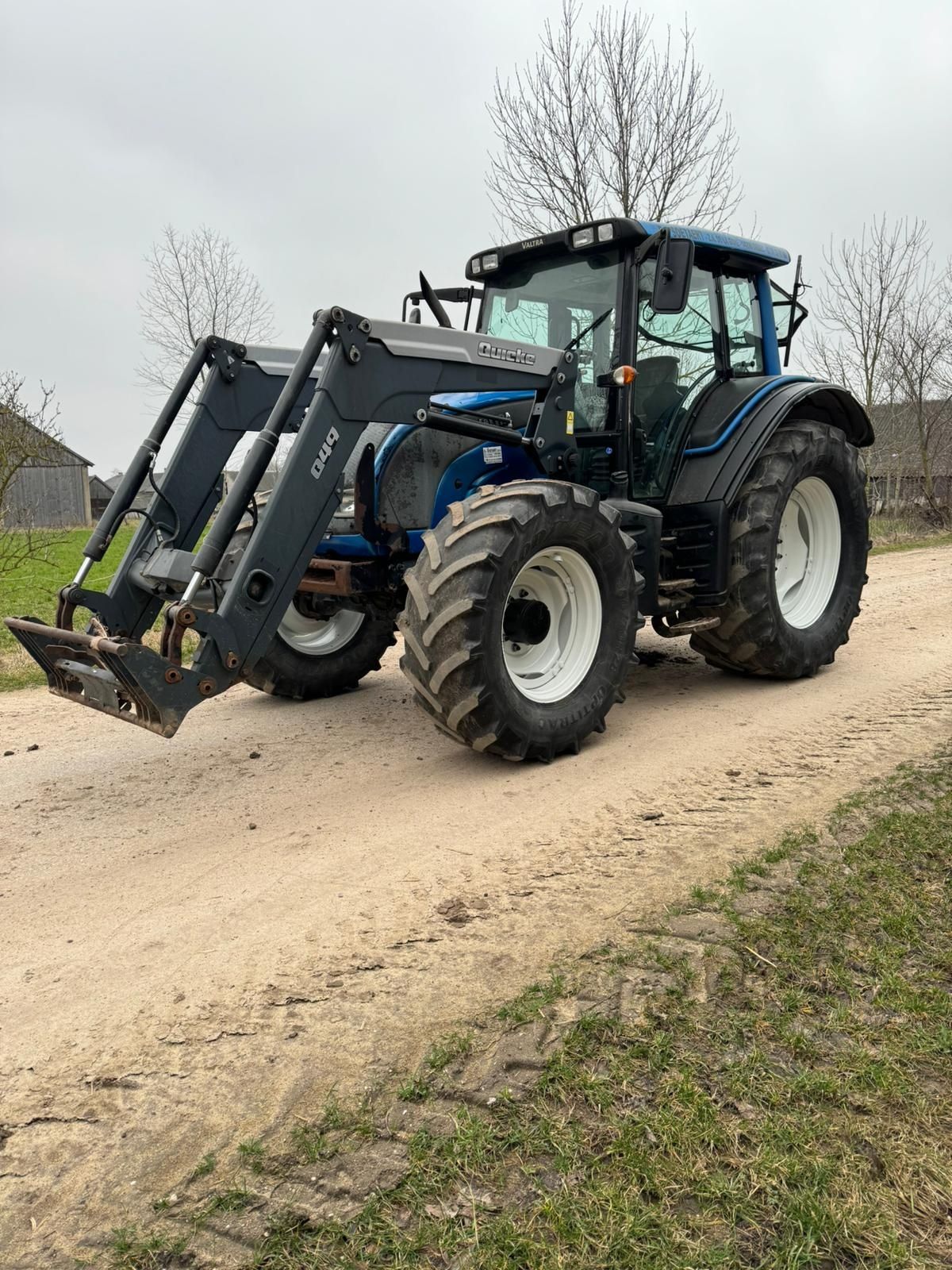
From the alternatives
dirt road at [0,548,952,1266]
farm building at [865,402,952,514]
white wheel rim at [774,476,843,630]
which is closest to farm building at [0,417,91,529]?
farm building at [865,402,952,514]

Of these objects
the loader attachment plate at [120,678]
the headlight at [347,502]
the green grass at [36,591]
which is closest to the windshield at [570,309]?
the headlight at [347,502]

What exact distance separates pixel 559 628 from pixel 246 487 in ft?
5.96

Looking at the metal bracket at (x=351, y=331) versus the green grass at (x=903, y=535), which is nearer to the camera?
the metal bracket at (x=351, y=331)

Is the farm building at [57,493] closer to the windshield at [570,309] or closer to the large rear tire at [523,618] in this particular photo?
the windshield at [570,309]

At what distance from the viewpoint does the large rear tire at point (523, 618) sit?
4.23 m

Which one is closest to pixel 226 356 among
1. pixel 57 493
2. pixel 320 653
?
pixel 320 653

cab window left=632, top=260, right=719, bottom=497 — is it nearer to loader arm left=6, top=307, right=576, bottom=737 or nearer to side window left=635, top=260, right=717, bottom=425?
side window left=635, top=260, right=717, bottom=425

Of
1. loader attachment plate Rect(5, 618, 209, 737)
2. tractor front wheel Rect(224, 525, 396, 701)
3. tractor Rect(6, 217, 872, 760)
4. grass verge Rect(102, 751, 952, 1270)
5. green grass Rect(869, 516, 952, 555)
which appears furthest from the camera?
green grass Rect(869, 516, 952, 555)

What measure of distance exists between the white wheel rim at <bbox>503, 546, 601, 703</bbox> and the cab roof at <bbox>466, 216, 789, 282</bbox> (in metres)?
1.83

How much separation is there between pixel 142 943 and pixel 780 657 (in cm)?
408

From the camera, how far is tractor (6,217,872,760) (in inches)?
163

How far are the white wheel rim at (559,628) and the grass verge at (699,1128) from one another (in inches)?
78.9

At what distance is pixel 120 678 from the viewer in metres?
3.83

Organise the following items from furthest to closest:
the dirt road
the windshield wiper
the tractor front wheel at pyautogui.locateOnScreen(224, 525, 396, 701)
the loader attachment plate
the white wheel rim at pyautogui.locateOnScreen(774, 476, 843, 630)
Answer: the white wheel rim at pyautogui.locateOnScreen(774, 476, 843, 630), the tractor front wheel at pyautogui.locateOnScreen(224, 525, 396, 701), the windshield wiper, the loader attachment plate, the dirt road
